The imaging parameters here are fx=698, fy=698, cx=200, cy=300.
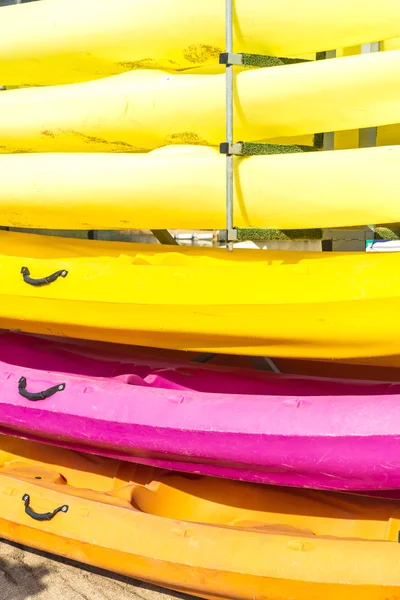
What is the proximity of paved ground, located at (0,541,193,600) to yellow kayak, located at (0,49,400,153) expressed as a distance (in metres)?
1.66

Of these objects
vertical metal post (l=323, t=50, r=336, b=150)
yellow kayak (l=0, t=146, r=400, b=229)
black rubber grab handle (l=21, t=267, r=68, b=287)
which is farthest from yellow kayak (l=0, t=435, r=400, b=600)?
vertical metal post (l=323, t=50, r=336, b=150)

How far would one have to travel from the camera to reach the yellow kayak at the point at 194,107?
2266 millimetres

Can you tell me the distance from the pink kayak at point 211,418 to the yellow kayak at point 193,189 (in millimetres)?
625

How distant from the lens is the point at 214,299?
2.49m

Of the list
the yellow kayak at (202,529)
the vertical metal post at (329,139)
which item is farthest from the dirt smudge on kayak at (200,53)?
the yellow kayak at (202,529)

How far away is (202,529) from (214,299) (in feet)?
2.61

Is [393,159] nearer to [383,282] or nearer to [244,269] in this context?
[383,282]

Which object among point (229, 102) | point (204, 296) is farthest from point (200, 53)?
point (204, 296)

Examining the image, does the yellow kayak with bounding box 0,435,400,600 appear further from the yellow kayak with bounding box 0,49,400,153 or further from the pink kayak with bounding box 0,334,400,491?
the yellow kayak with bounding box 0,49,400,153

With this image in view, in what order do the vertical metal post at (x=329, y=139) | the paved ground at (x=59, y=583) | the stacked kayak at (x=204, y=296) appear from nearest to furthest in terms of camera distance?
the stacked kayak at (x=204, y=296), the paved ground at (x=59, y=583), the vertical metal post at (x=329, y=139)

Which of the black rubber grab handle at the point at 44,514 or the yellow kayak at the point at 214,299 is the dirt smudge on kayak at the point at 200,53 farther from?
the black rubber grab handle at the point at 44,514

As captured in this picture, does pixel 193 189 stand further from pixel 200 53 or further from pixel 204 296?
pixel 200 53

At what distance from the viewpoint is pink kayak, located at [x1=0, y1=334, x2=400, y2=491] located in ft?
7.23

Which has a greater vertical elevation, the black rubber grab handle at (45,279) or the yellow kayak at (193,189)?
the yellow kayak at (193,189)
